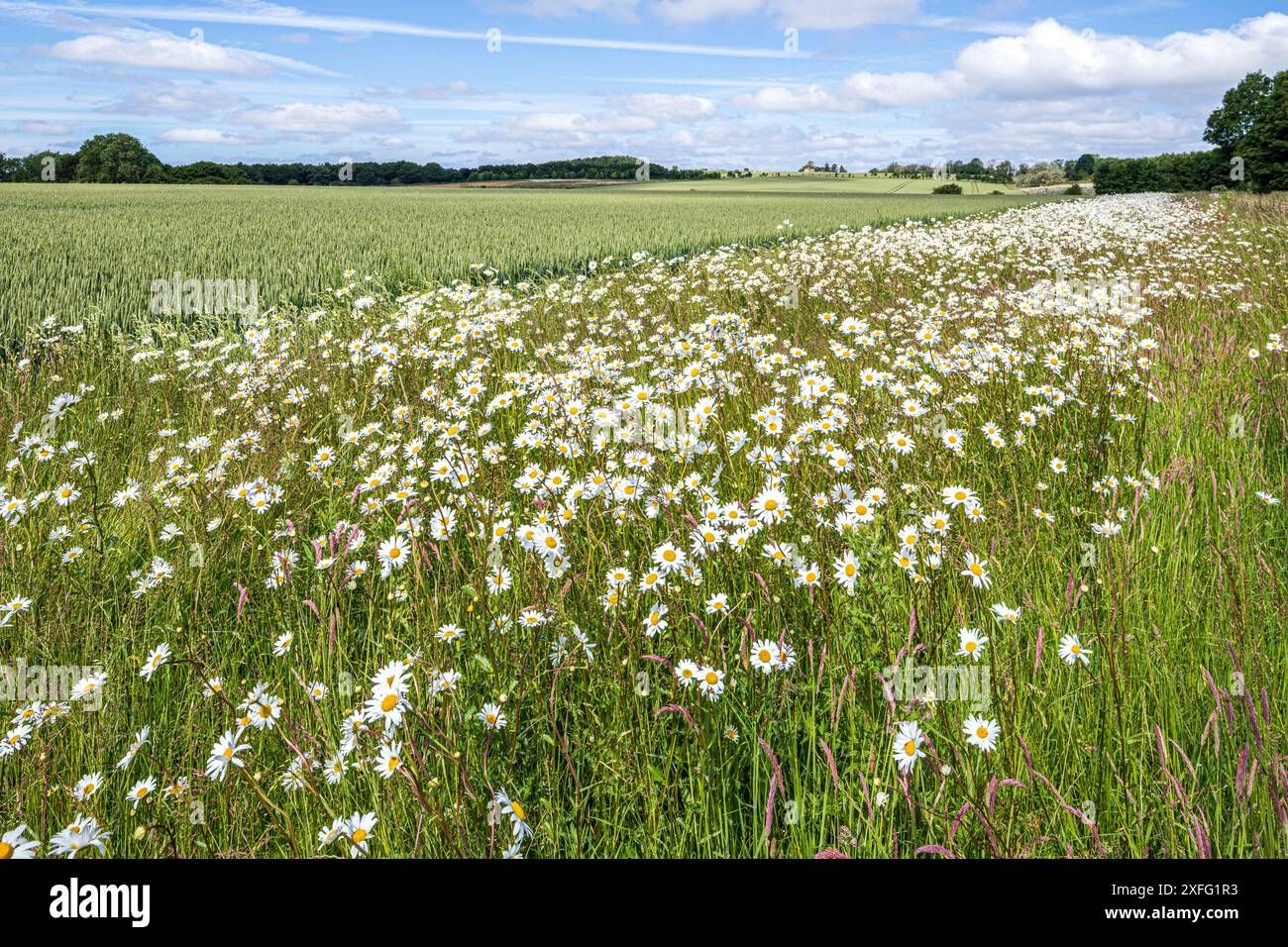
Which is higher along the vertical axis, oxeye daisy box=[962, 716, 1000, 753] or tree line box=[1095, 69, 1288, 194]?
tree line box=[1095, 69, 1288, 194]

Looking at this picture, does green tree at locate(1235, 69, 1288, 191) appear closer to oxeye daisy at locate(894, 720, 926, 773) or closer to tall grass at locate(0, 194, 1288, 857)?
tall grass at locate(0, 194, 1288, 857)

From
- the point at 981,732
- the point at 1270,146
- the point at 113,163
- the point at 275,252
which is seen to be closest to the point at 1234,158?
the point at 1270,146

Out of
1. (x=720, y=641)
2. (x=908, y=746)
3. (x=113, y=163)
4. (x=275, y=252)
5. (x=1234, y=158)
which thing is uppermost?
(x=113, y=163)

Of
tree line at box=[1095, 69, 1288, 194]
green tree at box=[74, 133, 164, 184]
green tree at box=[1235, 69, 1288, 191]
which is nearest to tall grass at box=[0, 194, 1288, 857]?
tree line at box=[1095, 69, 1288, 194]

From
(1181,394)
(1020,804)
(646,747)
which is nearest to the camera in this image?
(1020,804)

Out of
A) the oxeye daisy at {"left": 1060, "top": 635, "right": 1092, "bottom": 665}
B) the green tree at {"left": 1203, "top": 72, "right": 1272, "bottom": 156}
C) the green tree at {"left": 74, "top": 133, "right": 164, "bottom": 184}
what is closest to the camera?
the oxeye daisy at {"left": 1060, "top": 635, "right": 1092, "bottom": 665}

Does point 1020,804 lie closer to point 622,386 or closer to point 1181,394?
point 622,386

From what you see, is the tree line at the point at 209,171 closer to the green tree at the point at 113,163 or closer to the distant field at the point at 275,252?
the green tree at the point at 113,163

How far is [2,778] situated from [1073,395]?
17.4 ft

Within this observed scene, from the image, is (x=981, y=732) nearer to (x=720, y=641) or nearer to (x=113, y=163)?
(x=720, y=641)

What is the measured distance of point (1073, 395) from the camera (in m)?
4.17

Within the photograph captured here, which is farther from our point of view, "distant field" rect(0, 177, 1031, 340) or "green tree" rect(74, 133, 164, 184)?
"green tree" rect(74, 133, 164, 184)

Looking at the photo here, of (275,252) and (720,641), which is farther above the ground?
(275,252)
